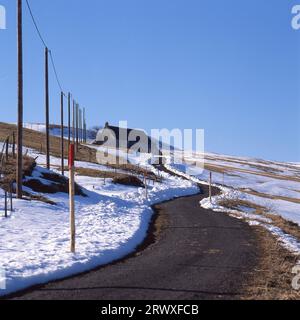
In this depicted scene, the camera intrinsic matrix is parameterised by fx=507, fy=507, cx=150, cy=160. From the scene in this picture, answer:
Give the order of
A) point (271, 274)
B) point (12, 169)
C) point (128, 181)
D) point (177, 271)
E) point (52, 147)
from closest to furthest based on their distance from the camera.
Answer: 1. point (271, 274)
2. point (177, 271)
3. point (12, 169)
4. point (128, 181)
5. point (52, 147)

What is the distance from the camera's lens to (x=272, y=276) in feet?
39.1

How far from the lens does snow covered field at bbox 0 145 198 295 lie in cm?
1171

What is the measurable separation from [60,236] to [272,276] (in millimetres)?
7071

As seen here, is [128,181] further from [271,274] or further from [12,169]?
[271,274]

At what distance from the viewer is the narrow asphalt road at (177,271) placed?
32.9 ft

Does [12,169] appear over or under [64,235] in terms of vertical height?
over

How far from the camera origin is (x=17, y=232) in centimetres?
1636

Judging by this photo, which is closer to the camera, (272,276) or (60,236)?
(272,276)

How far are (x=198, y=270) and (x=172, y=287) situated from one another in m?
2.02

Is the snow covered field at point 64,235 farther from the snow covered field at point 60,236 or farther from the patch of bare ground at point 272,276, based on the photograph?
the patch of bare ground at point 272,276

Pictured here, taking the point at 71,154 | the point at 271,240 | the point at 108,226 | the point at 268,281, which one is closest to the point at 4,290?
the point at 71,154

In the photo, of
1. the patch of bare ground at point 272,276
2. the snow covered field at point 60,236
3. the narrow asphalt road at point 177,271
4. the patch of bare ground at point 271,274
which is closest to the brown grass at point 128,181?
the snow covered field at point 60,236

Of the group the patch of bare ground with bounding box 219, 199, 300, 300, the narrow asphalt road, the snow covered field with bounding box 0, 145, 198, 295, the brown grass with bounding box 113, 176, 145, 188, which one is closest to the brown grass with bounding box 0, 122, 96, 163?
the brown grass with bounding box 113, 176, 145, 188

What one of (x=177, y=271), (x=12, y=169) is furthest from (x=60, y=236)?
(x=12, y=169)
